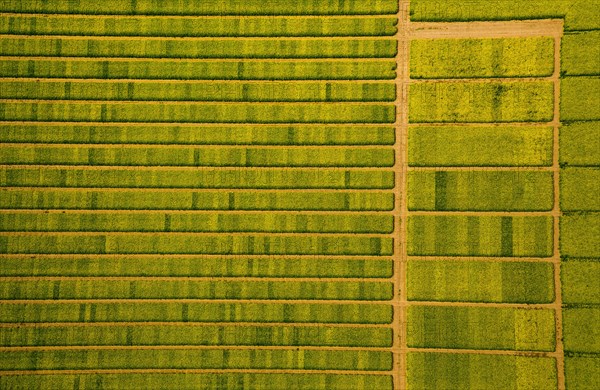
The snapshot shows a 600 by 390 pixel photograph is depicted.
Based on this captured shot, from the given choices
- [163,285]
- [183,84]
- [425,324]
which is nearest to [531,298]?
[425,324]

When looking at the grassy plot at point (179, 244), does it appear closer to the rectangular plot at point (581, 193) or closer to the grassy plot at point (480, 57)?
the grassy plot at point (480, 57)

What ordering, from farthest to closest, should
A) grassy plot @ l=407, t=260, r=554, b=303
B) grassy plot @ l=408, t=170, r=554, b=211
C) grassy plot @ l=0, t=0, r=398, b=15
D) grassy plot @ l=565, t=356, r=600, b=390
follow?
grassy plot @ l=0, t=0, r=398, b=15 < grassy plot @ l=408, t=170, r=554, b=211 < grassy plot @ l=407, t=260, r=554, b=303 < grassy plot @ l=565, t=356, r=600, b=390

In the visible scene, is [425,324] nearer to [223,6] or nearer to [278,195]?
[278,195]

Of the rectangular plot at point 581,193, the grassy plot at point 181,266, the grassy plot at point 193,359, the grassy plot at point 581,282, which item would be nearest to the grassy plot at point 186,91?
the grassy plot at point 181,266

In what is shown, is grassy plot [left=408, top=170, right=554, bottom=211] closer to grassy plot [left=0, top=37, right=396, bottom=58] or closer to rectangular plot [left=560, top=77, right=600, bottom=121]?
rectangular plot [left=560, top=77, right=600, bottom=121]

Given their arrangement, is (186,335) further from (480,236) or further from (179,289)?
(480,236)

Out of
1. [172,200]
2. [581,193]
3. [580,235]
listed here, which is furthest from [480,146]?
[172,200]

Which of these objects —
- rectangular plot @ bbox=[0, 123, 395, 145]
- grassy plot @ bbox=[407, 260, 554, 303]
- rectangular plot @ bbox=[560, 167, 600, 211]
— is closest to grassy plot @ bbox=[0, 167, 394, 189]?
rectangular plot @ bbox=[0, 123, 395, 145]
